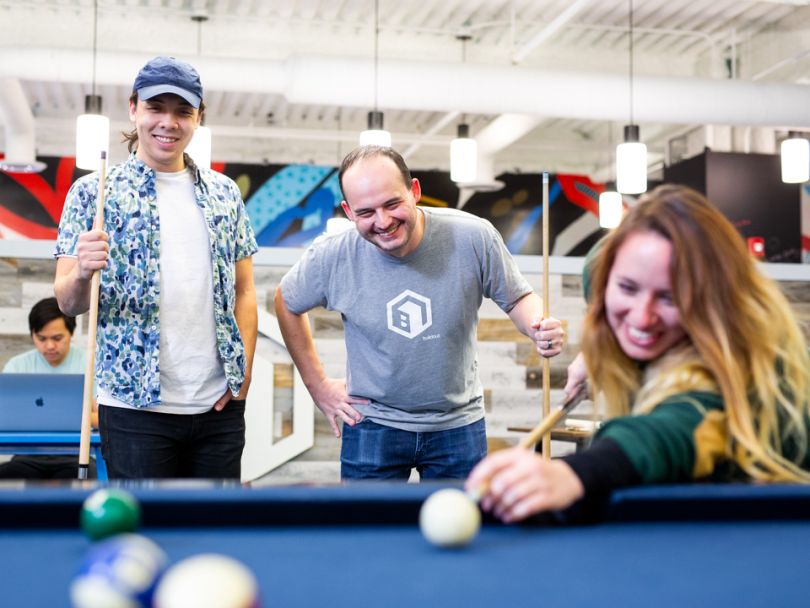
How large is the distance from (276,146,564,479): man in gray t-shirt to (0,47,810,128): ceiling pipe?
10.7 feet

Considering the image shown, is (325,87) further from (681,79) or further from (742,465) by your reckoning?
(742,465)

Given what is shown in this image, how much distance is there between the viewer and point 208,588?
Answer: 0.80m

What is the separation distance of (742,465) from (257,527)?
0.70 meters

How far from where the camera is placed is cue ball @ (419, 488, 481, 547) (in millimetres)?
1109

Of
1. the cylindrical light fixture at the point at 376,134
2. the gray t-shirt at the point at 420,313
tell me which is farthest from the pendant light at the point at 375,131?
the gray t-shirt at the point at 420,313

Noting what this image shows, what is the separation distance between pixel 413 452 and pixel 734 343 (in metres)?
1.25

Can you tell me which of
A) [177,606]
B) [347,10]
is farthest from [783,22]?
[177,606]

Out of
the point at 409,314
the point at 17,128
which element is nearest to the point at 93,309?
the point at 409,314

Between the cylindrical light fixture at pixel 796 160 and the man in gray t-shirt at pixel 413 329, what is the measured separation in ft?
14.0

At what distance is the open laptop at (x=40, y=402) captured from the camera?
3.79 m

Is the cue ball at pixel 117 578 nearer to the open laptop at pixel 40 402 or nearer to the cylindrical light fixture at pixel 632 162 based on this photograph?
the open laptop at pixel 40 402

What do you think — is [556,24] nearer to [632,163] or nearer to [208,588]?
[632,163]

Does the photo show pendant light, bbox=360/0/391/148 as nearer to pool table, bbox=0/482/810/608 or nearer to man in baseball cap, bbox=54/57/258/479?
man in baseball cap, bbox=54/57/258/479

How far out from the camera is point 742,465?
1301 millimetres
